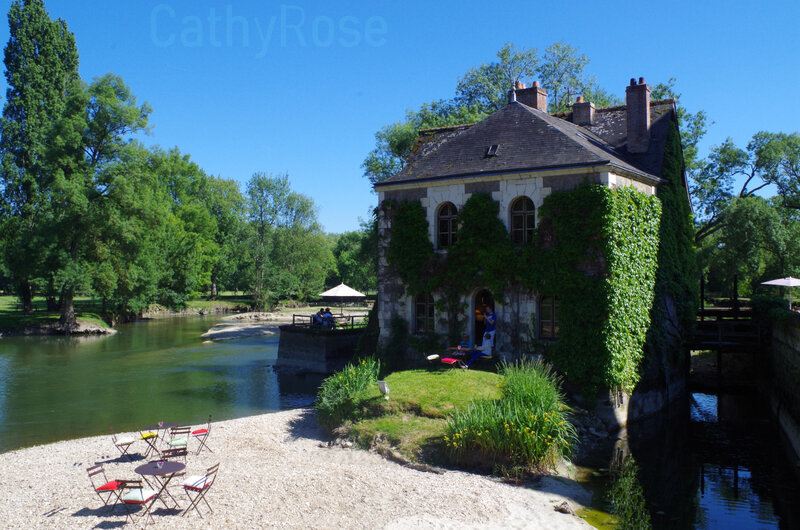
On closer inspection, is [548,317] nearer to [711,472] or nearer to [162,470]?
[711,472]

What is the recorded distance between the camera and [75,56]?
4803 centimetres

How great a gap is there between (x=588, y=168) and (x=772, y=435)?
33.7 feet

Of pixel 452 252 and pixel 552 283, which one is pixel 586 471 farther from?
pixel 452 252

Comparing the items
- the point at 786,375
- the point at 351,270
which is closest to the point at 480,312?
the point at 786,375

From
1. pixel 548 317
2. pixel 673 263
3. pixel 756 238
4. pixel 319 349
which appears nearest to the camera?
pixel 548 317

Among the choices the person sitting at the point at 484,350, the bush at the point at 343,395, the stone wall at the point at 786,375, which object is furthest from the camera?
the person sitting at the point at 484,350

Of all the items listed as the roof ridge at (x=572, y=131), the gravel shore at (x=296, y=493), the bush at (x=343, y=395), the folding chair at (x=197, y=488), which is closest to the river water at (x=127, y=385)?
the gravel shore at (x=296, y=493)

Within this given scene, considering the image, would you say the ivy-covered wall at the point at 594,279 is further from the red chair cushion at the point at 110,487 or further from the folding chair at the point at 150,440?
the red chair cushion at the point at 110,487

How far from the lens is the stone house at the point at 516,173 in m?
18.2

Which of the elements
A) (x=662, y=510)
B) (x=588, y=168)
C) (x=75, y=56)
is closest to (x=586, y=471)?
(x=662, y=510)

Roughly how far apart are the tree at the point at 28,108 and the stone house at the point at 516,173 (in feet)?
115

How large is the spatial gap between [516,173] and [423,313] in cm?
604

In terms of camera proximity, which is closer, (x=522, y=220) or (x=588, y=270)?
(x=588, y=270)

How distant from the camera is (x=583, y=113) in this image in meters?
24.4
